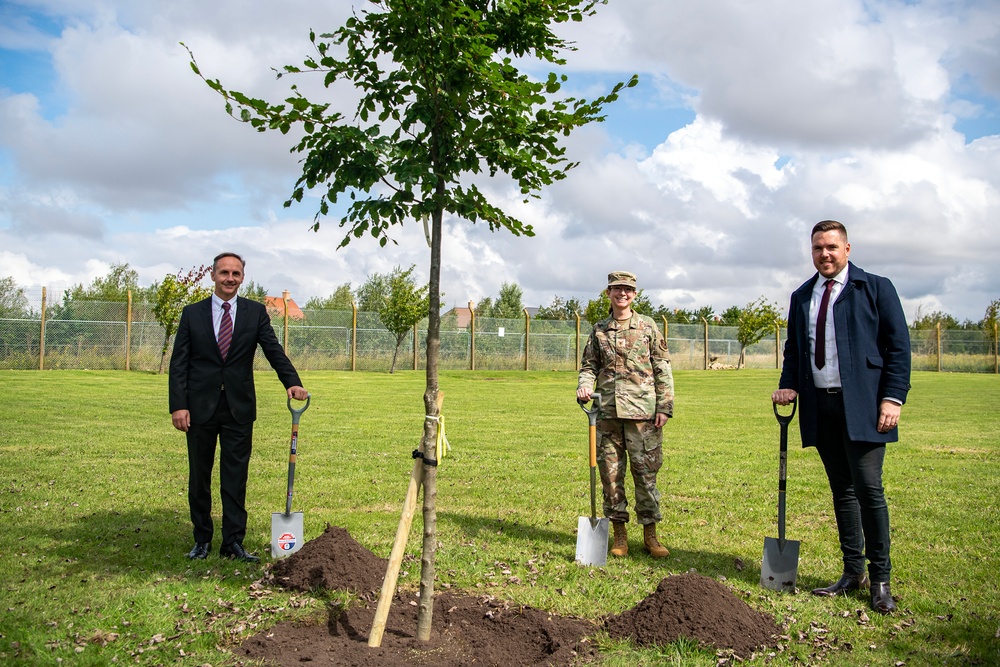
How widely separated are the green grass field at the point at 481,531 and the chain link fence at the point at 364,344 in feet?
51.9

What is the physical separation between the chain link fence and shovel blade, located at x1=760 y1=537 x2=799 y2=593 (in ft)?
84.6

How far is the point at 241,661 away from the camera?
13.4 ft

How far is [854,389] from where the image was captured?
196 inches

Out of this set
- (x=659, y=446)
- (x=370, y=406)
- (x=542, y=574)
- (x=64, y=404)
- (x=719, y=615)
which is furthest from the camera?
(x=370, y=406)

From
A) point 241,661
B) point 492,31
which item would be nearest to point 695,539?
point 241,661

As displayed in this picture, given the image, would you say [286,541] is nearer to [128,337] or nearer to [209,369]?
[209,369]

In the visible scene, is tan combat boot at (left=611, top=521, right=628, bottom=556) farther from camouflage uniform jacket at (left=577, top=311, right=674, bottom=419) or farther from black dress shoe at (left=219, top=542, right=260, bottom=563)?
black dress shoe at (left=219, top=542, right=260, bottom=563)

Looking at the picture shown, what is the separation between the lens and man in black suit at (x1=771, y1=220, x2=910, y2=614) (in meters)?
4.96

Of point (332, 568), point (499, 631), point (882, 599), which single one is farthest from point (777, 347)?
point (499, 631)

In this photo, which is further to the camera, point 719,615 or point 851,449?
point 851,449

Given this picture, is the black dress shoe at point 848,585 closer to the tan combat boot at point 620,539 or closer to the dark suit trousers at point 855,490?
the dark suit trousers at point 855,490

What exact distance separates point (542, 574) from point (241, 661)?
2187 mm

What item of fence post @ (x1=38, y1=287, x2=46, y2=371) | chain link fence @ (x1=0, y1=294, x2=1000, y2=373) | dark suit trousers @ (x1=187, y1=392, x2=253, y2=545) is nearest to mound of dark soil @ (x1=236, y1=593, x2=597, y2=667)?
dark suit trousers @ (x1=187, y1=392, x2=253, y2=545)

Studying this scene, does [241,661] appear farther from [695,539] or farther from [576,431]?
[576,431]
